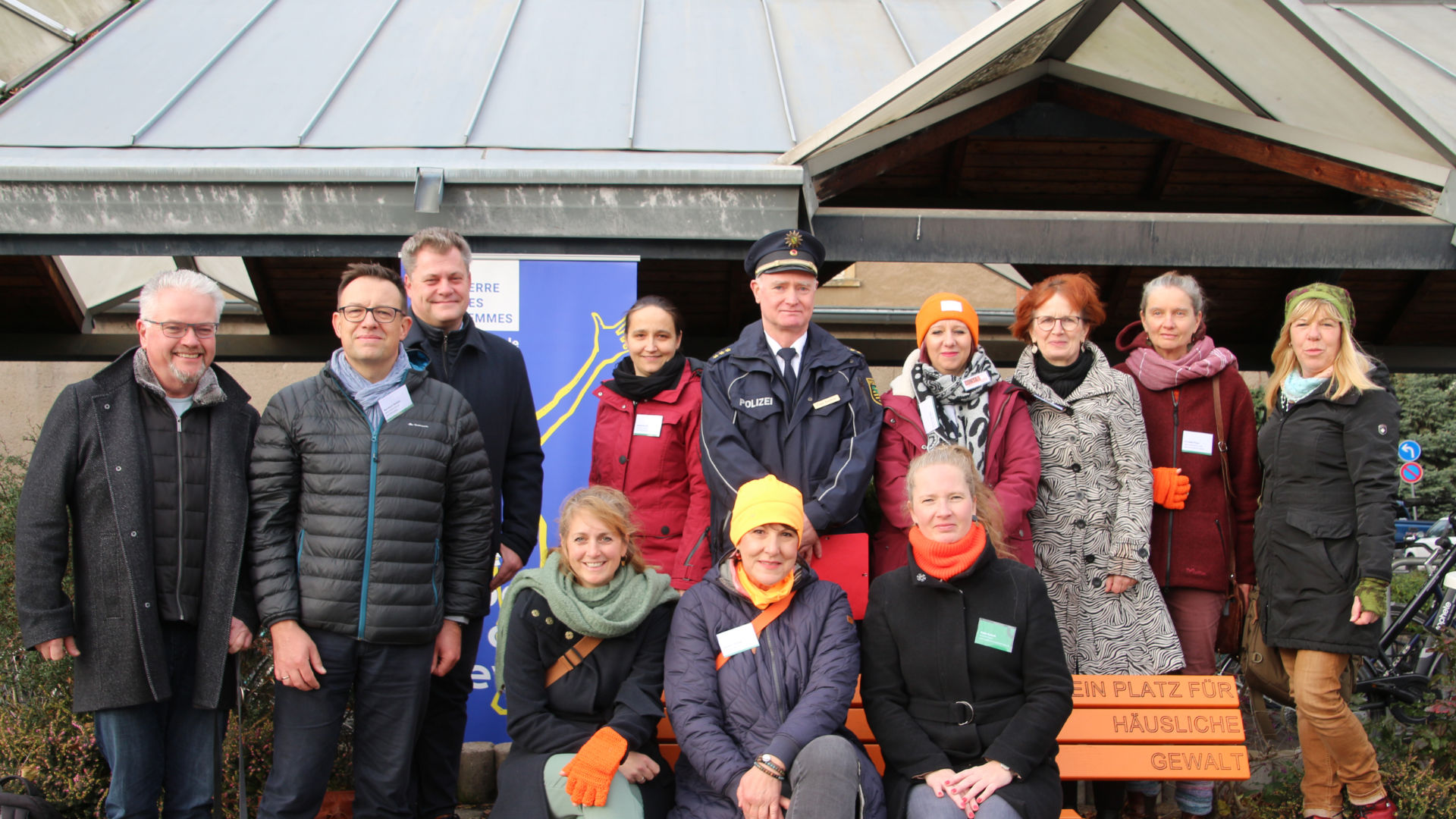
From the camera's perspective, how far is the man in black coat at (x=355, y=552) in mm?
2916

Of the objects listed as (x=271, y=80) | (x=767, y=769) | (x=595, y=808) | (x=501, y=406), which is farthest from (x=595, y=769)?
(x=271, y=80)

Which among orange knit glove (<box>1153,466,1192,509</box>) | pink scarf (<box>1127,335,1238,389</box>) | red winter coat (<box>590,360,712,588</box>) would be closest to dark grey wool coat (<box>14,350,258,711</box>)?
red winter coat (<box>590,360,712,588</box>)

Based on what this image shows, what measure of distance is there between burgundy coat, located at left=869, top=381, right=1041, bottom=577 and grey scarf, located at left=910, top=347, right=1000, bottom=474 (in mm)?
24

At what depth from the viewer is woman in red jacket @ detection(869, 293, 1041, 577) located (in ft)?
11.6

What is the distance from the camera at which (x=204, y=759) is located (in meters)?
2.97

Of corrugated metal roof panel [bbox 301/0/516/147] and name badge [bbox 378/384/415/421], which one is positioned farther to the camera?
corrugated metal roof panel [bbox 301/0/516/147]

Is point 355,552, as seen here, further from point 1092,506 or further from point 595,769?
point 1092,506

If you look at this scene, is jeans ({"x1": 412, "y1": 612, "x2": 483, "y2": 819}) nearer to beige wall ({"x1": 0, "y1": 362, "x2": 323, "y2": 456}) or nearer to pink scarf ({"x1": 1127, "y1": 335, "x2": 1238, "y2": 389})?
pink scarf ({"x1": 1127, "y1": 335, "x2": 1238, "y2": 389})

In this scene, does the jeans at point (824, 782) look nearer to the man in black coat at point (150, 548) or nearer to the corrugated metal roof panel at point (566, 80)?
the man in black coat at point (150, 548)

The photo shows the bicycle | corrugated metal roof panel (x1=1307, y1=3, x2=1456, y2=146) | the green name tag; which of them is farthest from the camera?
corrugated metal roof panel (x1=1307, y1=3, x2=1456, y2=146)

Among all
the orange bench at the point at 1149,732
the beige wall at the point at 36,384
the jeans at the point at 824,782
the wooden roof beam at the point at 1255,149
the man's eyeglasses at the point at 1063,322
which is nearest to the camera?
the jeans at the point at 824,782

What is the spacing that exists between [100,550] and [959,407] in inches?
110

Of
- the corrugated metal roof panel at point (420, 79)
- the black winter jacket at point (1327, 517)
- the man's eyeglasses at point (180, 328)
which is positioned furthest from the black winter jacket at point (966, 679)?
the corrugated metal roof panel at point (420, 79)

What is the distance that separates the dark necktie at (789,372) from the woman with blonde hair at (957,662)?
1.93 ft
